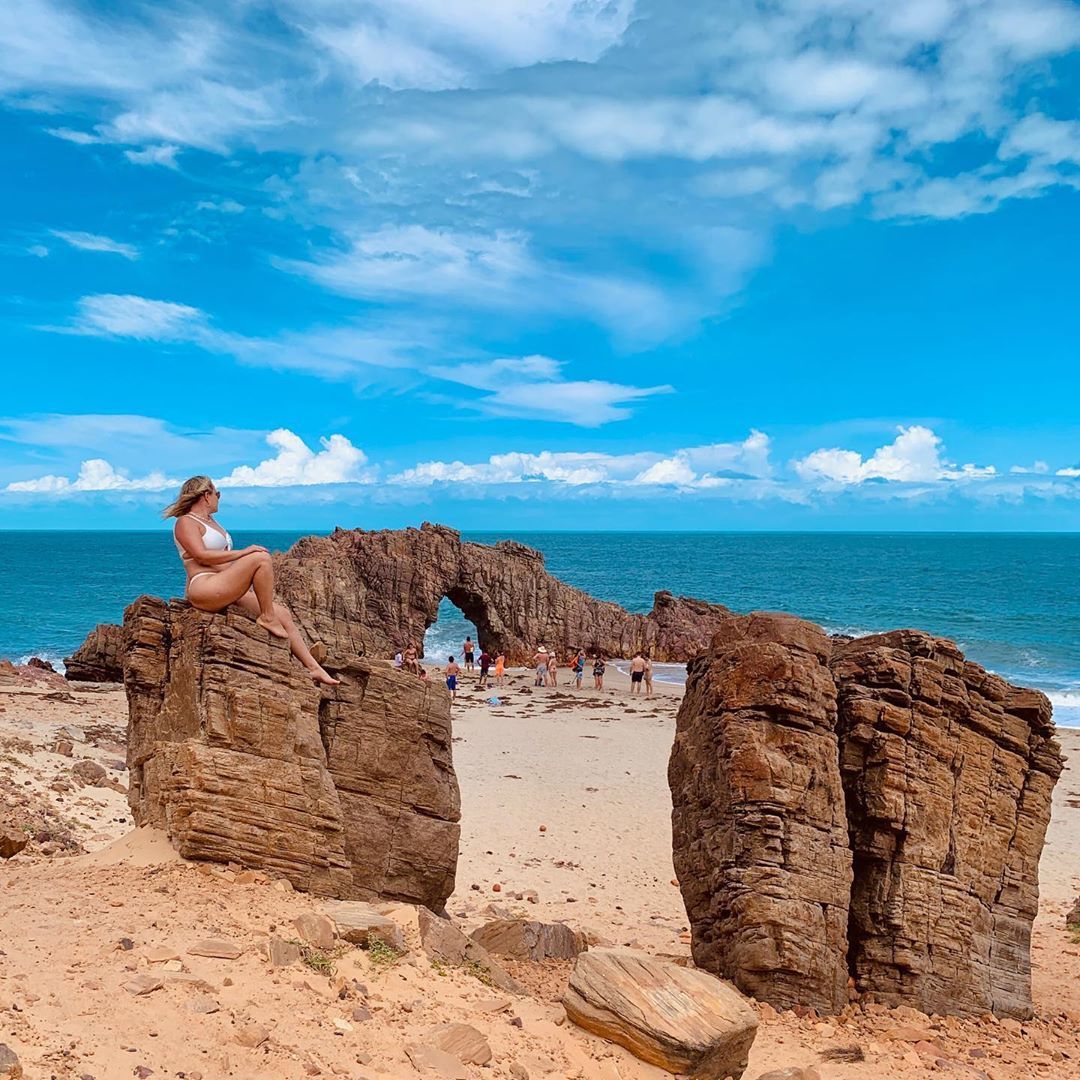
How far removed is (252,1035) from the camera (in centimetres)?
629

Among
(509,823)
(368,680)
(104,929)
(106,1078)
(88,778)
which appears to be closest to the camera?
(106,1078)

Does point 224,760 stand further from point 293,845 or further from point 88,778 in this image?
point 88,778

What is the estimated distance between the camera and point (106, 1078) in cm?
555

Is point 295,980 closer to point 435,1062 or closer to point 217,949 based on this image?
point 217,949

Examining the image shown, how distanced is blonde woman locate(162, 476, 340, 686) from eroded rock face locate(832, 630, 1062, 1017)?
680 centimetres

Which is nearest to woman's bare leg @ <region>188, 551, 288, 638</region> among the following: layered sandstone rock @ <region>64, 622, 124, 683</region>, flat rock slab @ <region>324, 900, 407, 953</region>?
flat rock slab @ <region>324, 900, 407, 953</region>

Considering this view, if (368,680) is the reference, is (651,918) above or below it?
below

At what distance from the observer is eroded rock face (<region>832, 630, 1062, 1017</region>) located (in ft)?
34.6

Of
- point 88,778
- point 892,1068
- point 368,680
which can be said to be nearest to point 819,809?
point 892,1068

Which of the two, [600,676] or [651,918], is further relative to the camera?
[600,676]

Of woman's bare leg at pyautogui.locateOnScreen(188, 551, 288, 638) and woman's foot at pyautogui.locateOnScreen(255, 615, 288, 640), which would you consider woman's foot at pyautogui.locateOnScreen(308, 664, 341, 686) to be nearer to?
woman's foot at pyautogui.locateOnScreen(255, 615, 288, 640)

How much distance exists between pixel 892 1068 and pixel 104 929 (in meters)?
7.45

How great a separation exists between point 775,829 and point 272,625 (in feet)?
19.5

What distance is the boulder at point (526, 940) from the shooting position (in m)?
11.1
